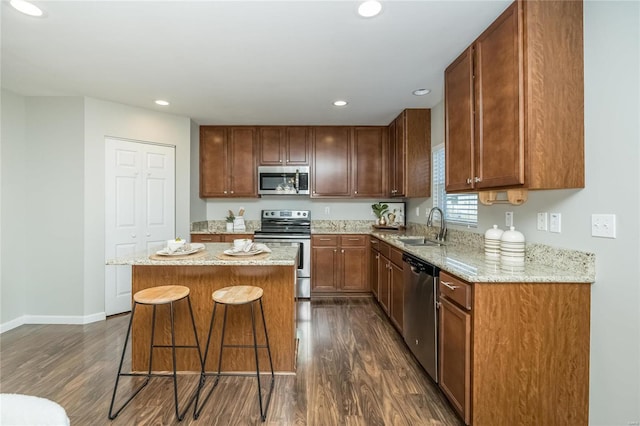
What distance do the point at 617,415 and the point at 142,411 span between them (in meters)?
2.63

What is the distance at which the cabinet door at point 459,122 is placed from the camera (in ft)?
6.72

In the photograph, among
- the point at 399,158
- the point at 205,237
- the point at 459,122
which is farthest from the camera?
the point at 205,237

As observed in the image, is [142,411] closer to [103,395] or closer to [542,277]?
[103,395]

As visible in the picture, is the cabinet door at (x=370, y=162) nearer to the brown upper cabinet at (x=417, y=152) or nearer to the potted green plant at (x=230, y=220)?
the brown upper cabinet at (x=417, y=152)

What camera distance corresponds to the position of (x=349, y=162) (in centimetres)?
440

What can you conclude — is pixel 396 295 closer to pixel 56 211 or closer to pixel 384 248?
pixel 384 248

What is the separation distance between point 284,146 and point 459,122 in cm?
275

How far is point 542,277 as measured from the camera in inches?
60.1

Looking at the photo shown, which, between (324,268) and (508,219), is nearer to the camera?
(508,219)

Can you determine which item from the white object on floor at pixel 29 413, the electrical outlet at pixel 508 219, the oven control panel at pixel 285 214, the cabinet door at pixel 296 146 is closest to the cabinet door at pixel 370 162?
the cabinet door at pixel 296 146

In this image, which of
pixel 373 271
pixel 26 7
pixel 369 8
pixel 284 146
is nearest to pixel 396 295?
pixel 373 271

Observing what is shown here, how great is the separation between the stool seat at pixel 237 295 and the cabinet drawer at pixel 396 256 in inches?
56.1

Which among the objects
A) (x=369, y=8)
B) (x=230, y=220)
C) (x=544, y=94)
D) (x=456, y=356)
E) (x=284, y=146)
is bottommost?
(x=456, y=356)

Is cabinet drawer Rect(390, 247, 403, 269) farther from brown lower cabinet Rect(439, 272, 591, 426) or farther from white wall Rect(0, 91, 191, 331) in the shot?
white wall Rect(0, 91, 191, 331)
